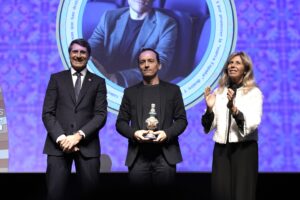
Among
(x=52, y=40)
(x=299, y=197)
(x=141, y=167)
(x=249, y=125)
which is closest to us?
(x=249, y=125)

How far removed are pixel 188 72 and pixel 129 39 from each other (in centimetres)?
52

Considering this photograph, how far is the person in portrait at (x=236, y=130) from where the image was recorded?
2.45 m

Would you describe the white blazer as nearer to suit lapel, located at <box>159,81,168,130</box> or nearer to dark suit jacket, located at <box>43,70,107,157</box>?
suit lapel, located at <box>159,81,168,130</box>

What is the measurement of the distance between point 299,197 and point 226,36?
1.30 meters

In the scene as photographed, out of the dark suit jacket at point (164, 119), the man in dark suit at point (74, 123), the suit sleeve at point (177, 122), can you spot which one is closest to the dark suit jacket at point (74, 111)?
the man in dark suit at point (74, 123)

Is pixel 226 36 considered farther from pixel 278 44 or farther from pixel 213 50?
pixel 278 44

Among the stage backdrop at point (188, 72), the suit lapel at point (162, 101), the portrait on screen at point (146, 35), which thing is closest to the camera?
the suit lapel at point (162, 101)

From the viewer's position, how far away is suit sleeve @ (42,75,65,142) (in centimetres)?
265

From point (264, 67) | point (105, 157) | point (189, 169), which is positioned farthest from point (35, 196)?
point (264, 67)

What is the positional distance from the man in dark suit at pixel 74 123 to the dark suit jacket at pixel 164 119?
0.14 meters

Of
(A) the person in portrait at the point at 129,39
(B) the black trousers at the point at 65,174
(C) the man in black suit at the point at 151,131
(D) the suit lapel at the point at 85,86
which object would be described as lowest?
(B) the black trousers at the point at 65,174

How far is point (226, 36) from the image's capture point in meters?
3.57

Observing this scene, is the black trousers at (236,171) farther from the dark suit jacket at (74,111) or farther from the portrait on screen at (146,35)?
the portrait on screen at (146,35)

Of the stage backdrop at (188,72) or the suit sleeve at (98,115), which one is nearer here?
the suit sleeve at (98,115)
